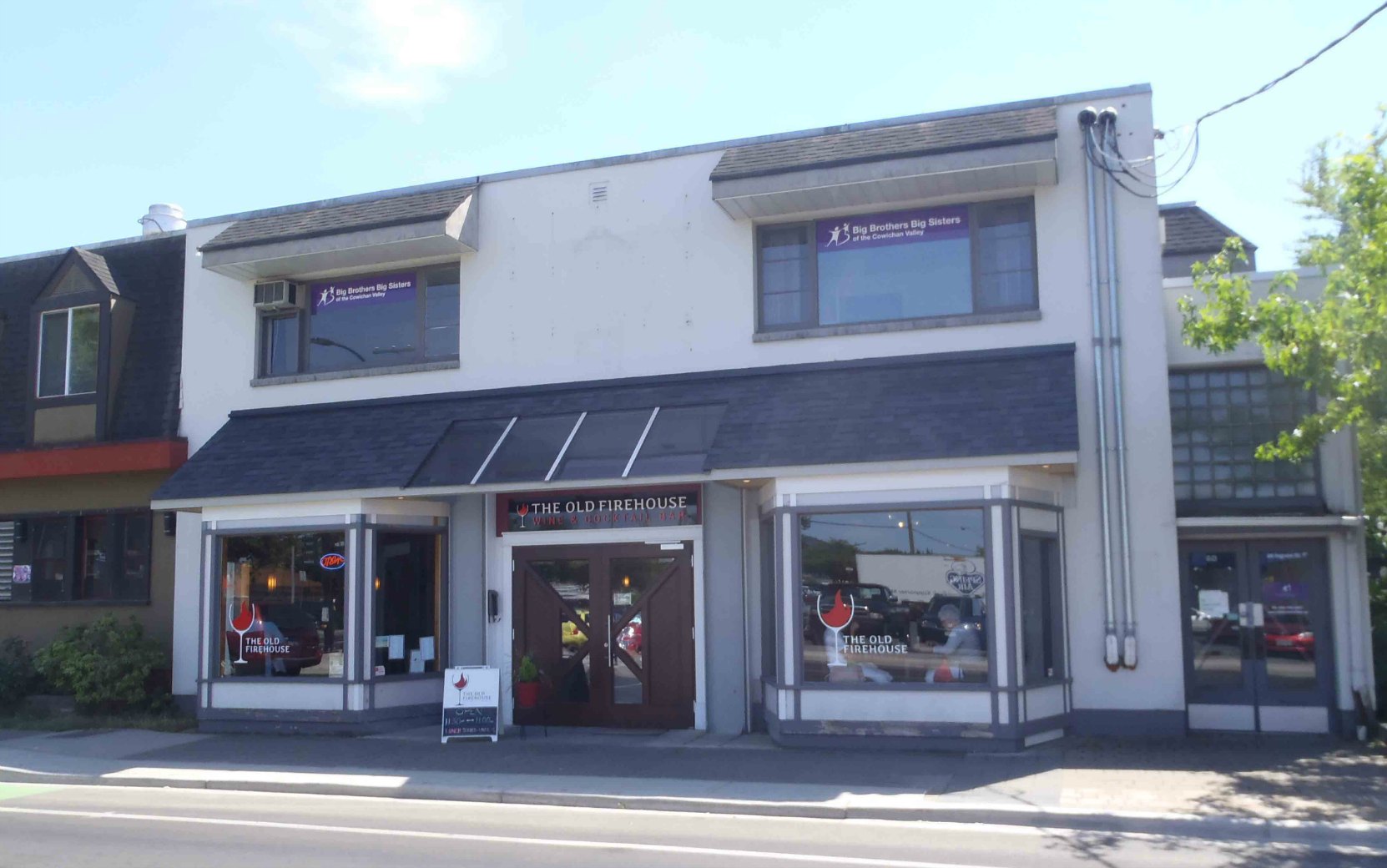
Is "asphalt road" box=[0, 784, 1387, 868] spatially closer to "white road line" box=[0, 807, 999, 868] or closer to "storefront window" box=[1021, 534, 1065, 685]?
"white road line" box=[0, 807, 999, 868]

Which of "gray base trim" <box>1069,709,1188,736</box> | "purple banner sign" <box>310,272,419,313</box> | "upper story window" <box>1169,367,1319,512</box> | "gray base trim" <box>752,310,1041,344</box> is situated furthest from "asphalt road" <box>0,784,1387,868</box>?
"purple banner sign" <box>310,272,419,313</box>

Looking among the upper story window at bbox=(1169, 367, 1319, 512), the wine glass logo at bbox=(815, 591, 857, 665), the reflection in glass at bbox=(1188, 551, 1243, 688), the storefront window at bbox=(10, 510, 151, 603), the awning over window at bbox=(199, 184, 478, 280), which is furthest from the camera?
the storefront window at bbox=(10, 510, 151, 603)

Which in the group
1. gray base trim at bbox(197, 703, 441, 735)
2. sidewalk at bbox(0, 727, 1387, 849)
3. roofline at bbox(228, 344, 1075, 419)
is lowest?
sidewalk at bbox(0, 727, 1387, 849)

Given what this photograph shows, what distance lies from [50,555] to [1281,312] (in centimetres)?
1732

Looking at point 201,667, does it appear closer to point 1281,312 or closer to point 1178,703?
point 1178,703

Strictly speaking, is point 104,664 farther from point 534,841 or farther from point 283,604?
point 534,841

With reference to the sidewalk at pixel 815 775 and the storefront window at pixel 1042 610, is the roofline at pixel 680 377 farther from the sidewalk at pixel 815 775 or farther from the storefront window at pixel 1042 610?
the sidewalk at pixel 815 775

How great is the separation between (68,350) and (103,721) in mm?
5806

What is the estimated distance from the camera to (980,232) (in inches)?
573

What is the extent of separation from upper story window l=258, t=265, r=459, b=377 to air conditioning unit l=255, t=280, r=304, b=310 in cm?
12

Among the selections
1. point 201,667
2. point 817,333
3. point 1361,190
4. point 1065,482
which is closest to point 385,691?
Answer: point 201,667

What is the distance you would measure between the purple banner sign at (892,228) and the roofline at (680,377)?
1468mm

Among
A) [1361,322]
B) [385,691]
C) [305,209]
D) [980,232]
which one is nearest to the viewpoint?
[1361,322]

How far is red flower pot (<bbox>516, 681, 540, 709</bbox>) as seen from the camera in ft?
49.6
